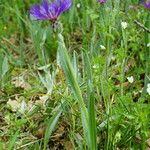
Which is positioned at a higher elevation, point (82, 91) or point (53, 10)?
point (53, 10)

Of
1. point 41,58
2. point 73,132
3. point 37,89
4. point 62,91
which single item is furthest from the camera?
point 41,58

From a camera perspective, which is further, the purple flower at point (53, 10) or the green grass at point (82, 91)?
the purple flower at point (53, 10)

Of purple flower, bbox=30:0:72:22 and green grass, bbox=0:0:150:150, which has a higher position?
purple flower, bbox=30:0:72:22

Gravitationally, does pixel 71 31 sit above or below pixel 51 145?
above

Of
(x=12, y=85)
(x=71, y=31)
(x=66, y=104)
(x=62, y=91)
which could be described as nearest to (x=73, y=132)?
(x=66, y=104)

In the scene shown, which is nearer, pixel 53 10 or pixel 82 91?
pixel 53 10

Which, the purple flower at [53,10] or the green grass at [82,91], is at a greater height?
the purple flower at [53,10]

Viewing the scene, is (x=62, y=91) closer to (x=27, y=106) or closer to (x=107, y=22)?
(x=27, y=106)

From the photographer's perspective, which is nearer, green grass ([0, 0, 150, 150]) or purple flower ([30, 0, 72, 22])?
green grass ([0, 0, 150, 150])
